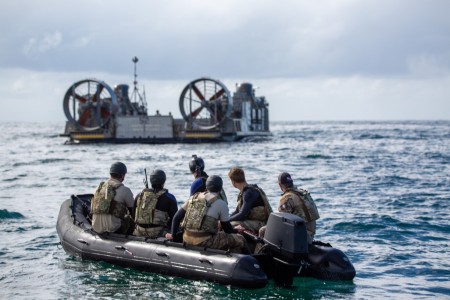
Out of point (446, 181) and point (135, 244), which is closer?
point (135, 244)

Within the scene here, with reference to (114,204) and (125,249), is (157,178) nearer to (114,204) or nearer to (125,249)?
(114,204)

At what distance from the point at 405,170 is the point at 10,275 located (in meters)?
24.9

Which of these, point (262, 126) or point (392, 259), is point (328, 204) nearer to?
point (392, 259)

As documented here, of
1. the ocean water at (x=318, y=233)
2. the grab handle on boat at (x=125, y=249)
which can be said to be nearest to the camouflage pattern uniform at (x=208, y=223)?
the ocean water at (x=318, y=233)

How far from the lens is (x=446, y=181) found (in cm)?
2742

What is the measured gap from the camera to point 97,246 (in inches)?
451

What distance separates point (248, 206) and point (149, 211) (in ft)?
5.30

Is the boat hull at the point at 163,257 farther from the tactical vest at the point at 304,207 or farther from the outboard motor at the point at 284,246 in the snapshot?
the tactical vest at the point at 304,207

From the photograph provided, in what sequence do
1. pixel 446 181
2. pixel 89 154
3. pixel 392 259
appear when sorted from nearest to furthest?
1. pixel 392 259
2. pixel 446 181
3. pixel 89 154

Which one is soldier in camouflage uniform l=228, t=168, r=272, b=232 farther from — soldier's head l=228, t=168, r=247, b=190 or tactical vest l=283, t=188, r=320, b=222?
tactical vest l=283, t=188, r=320, b=222

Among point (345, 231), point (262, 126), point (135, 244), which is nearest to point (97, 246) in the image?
point (135, 244)

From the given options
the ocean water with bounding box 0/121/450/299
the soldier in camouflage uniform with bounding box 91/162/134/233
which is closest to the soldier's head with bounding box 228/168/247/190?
the ocean water with bounding box 0/121/450/299

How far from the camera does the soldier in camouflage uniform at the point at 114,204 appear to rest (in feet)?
36.9

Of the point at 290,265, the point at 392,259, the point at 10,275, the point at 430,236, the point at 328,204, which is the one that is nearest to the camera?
the point at 290,265
